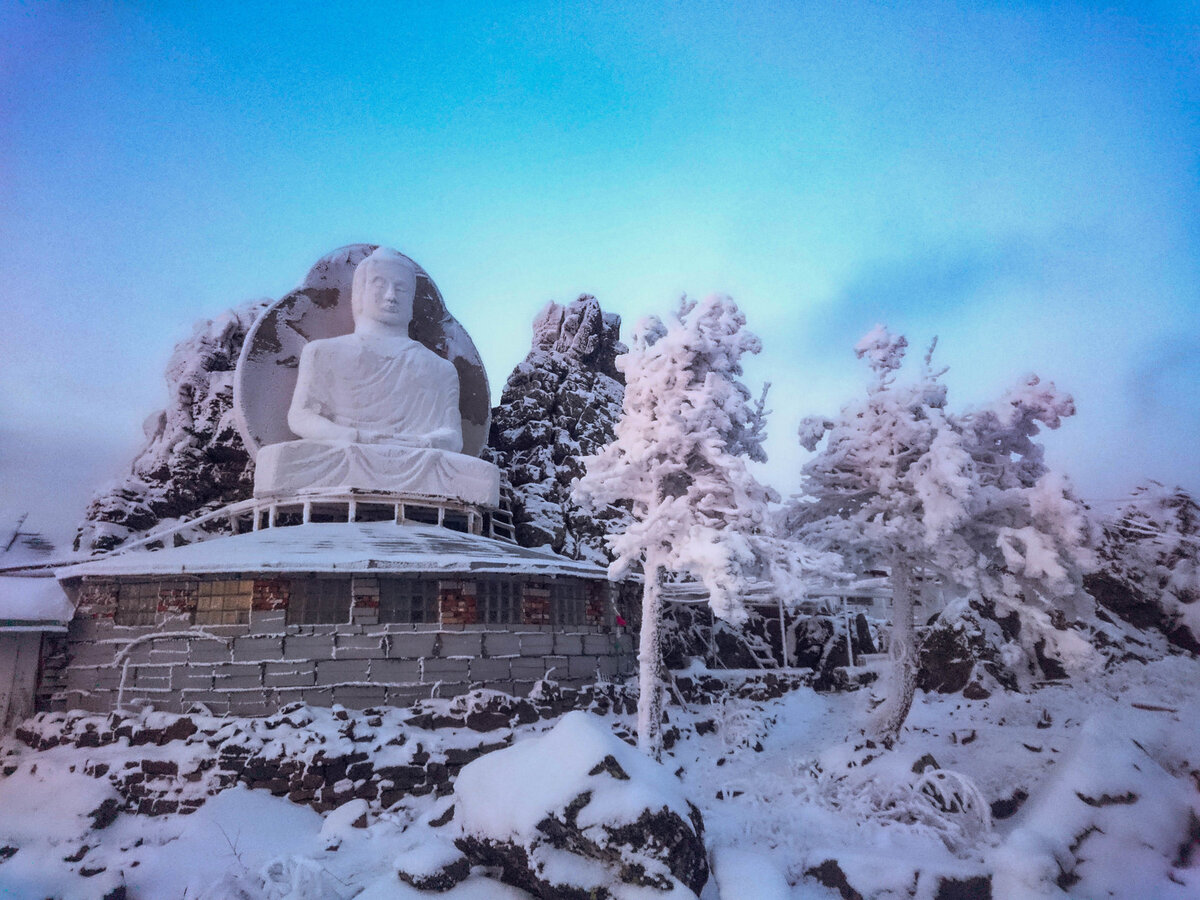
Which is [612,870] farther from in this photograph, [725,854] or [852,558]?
[852,558]

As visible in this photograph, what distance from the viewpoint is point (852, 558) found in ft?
43.4

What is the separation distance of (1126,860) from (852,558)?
6278 millimetres

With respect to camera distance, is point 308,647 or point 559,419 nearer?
point 308,647

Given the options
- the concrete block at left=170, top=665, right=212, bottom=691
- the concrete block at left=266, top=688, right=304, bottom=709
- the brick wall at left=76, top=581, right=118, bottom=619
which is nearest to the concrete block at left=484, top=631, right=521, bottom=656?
the concrete block at left=266, top=688, right=304, bottom=709

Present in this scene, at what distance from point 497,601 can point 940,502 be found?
8220mm

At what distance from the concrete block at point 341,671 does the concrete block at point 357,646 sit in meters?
0.09

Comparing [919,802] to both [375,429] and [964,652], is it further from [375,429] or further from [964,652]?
[375,429]

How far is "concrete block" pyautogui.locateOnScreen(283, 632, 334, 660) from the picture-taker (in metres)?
11.6

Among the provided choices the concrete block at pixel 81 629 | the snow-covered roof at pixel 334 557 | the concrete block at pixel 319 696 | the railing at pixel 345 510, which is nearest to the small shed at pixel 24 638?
the concrete block at pixel 81 629

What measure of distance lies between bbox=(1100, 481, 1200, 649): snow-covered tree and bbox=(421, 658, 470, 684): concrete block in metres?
12.6

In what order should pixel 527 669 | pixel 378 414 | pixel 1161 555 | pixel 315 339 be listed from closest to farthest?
pixel 527 669, pixel 1161 555, pixel 378 414, pixel 315 339

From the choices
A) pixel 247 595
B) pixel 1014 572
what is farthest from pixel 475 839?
pixel 1014 572

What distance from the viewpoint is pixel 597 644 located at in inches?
575

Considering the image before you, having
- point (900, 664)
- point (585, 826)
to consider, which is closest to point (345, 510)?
point (585, 826)
